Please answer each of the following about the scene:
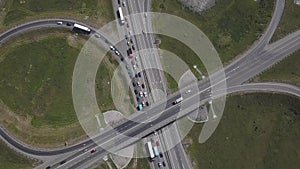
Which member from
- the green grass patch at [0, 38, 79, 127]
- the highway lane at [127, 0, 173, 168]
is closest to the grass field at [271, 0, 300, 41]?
the highway lane at [127, 0, 173, 168]

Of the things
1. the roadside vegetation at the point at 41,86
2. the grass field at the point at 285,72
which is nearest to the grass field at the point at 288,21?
the grass field at the point at 285,72

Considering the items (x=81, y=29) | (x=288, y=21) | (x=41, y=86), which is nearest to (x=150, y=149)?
(x=41, y=86)

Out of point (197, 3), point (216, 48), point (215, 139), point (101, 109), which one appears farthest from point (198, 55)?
point (101, 109)

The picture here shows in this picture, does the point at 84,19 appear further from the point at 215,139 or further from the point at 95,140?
the point at 215,139

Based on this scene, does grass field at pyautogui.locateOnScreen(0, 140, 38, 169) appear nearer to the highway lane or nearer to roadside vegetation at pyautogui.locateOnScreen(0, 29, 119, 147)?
roadside vegetation at pyautogui.locateOnScreen(0, 29, 119, 147)

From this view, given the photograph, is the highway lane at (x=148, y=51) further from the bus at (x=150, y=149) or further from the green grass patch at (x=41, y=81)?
the green grass patch at (x=41, y=81)
